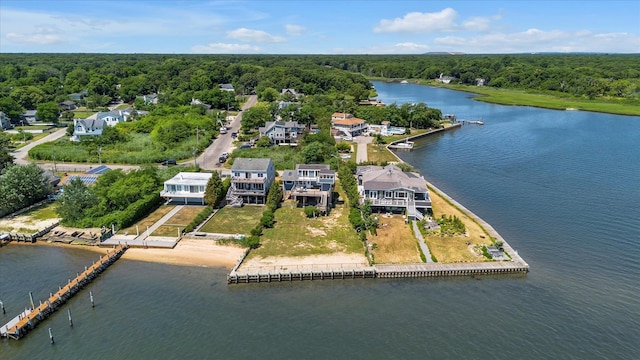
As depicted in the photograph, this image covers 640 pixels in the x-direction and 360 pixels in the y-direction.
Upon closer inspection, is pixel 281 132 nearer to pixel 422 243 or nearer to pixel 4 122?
pixel 422 243

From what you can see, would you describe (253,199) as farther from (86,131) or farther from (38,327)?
(86,131)

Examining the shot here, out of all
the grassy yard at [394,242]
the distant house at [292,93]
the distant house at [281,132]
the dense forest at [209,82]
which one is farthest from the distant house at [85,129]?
the grassy yard at [394,242]

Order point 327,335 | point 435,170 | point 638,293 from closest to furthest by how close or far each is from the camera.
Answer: point 327,335 → point 638,293 → point 435,170

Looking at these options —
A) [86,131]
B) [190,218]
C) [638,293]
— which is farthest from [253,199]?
[86,131]

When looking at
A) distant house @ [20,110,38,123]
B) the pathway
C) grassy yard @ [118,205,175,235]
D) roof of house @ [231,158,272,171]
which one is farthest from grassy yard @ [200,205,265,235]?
distant house @ [20,110,38,123]

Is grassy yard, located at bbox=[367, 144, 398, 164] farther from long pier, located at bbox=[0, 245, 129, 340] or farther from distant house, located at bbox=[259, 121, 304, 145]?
long pier, located at bbox=[0, 245, 129, 340]

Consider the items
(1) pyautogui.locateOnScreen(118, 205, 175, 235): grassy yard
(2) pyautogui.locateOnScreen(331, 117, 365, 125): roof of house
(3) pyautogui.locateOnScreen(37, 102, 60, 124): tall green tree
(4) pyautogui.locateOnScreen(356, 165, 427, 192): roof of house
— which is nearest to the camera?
(1) pyautogui.locateOnScreen(118, 205, 175, 235): grassy yard

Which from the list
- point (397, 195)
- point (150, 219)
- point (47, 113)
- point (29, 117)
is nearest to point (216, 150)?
point (150, 219)

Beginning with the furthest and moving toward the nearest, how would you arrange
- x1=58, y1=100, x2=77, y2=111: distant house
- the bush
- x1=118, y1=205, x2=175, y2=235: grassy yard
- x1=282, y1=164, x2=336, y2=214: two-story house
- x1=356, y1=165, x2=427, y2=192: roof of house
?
1. x1=58, y1=100, x2=77, y2=111: distant house
2. x1=282, y1=164, x2=336, y2=214: two-story house
3. x1=356, y1=165, x2=427, y2=192: roof of house
4. the bush
5. x1=118, y1=205, x2=175, y2=235: grassy yard
